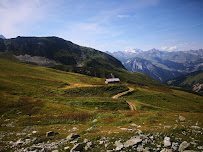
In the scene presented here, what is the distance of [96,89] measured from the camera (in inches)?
3164

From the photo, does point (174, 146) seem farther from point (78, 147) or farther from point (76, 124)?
point (76, 124)

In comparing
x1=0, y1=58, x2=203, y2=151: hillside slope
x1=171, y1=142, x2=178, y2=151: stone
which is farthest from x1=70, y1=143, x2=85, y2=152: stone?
x1=171, y1=142, x2=178, y2=151: stone

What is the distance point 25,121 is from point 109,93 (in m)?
57.3

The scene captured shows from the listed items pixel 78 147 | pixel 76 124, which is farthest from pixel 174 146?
pixel 76 124

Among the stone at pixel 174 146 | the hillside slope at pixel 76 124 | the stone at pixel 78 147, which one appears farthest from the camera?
the hillside slope at pixel 76 124

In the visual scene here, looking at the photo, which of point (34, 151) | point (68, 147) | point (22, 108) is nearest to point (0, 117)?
point (22, 108)

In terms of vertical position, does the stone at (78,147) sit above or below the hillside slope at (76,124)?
above

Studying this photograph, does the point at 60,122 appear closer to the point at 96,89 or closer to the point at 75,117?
the point at 75,117

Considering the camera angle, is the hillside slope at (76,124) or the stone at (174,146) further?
the hillside slope at (76,124)

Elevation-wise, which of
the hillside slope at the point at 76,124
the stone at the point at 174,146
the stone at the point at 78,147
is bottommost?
the hillside slope at the point at 76,124

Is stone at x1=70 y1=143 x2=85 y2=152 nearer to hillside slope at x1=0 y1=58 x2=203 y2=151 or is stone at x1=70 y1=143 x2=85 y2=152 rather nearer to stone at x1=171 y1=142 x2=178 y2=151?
hillside slope at x1=0 y1=58 x2=203 y2=151

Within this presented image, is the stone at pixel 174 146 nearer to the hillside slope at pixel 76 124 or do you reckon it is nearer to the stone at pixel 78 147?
the hillside slope at pixel 76 124

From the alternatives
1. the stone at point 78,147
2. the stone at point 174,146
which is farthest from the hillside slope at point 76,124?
the stone at point 174,146

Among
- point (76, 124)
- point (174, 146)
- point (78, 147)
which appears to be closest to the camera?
point (174, 146)
